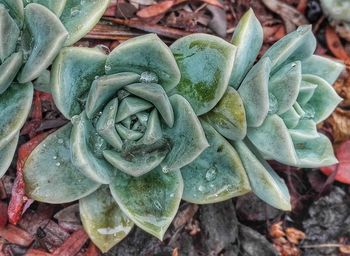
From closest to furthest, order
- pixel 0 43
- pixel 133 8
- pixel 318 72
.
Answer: pixel 0 43, pixel 318 72, pixel 133 8

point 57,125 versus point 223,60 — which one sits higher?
point 223,60

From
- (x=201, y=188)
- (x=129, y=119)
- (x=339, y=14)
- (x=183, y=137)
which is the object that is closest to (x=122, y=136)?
(x=129, y=119)

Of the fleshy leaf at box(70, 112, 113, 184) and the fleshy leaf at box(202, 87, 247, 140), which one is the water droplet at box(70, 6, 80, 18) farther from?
the fleshy leaf at box(202, 87, 247, 140)

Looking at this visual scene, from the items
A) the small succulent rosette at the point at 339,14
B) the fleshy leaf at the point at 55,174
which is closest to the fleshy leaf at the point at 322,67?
the small succulent rosette at the point at 339,14

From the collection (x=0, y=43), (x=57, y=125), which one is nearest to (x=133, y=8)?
(x=57, y=125)

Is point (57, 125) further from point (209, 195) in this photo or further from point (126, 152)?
point (209, 195)

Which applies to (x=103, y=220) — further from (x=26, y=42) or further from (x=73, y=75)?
(x=26, y=42)
